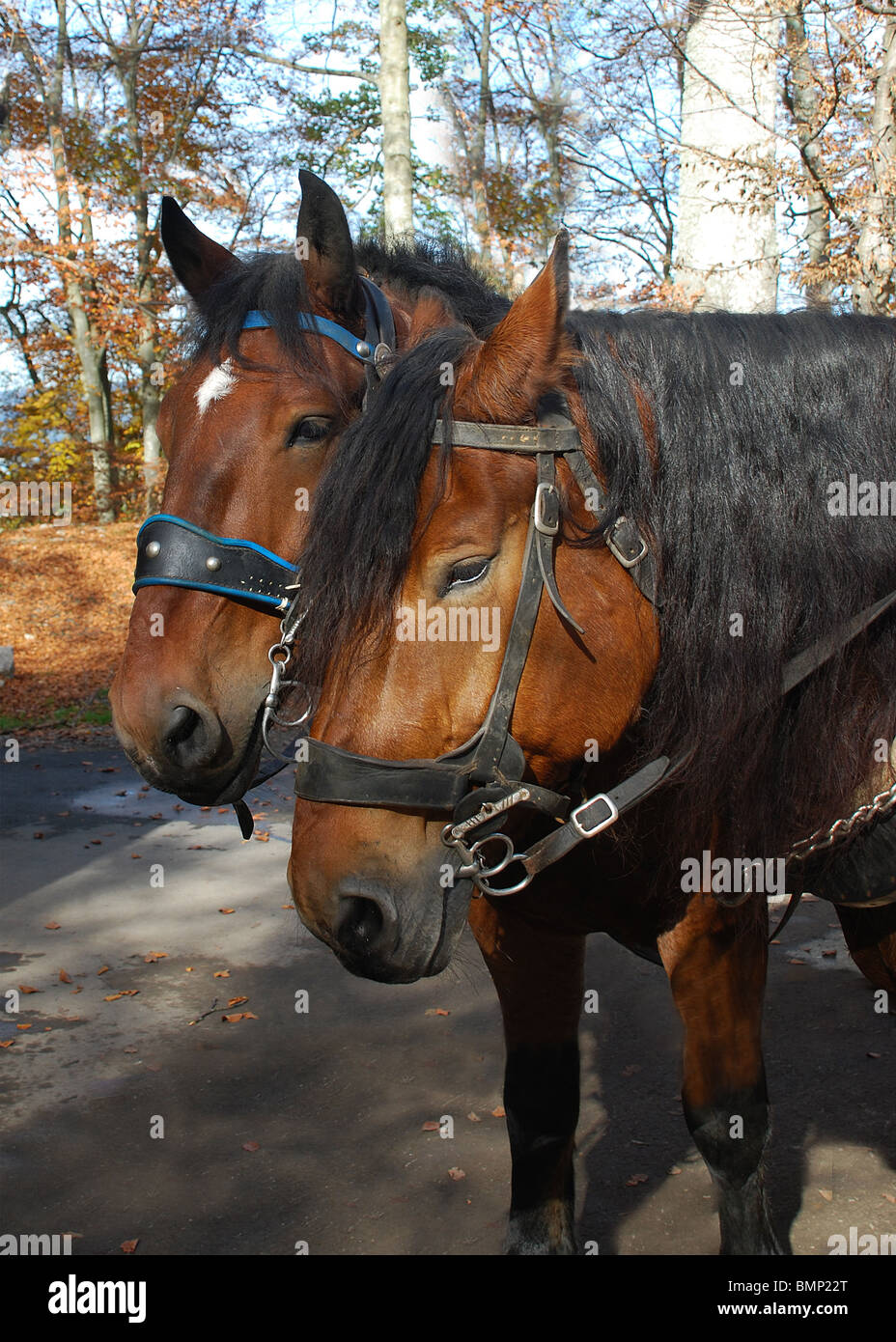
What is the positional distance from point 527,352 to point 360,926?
1032 millimetres

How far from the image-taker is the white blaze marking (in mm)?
2781

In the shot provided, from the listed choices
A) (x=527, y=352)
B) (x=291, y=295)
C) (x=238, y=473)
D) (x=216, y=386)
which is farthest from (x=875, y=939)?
(x=291, y=295)

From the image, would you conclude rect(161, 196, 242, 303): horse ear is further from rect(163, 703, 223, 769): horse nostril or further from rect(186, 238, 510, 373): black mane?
rect(163, 703, 223, 769): horse nostril

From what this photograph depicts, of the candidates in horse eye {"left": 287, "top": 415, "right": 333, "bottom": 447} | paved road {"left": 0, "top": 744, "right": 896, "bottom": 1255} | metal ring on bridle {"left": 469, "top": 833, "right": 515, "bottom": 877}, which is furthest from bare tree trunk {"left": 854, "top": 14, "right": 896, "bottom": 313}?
metal ring on bridle {"left": 469, "top": 833, "right": 515, "bottom": 877}

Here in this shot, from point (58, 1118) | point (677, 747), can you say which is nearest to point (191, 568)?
point (677, 747)

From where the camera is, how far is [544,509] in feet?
5.80

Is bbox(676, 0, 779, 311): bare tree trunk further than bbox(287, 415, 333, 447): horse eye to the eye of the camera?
Yes

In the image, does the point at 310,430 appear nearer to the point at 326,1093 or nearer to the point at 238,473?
the point at 238,473

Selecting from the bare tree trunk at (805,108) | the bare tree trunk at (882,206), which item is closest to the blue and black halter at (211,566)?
the bare tree trunk at (882,206)

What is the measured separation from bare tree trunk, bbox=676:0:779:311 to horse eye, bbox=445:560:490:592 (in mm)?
5979

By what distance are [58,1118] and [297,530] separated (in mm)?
2616

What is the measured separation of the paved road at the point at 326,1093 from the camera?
3283 millimetres

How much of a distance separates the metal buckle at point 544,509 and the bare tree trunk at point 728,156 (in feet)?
19.3

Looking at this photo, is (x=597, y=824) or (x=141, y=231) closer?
(x=597, y=824)
